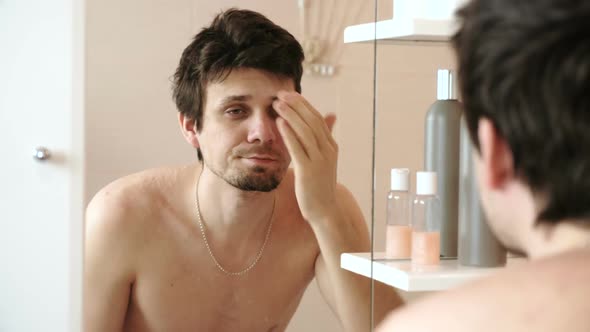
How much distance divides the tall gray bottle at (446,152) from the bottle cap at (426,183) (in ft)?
0.05

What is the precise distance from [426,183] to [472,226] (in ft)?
0.25

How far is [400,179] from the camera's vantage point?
43.5 inches

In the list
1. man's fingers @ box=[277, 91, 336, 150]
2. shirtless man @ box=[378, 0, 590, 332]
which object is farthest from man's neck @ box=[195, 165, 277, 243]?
shirtless man @ box=[378, 0, 590, 332]

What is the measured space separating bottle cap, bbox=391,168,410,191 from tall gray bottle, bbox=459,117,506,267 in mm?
78

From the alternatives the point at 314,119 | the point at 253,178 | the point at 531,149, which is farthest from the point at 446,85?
the point at 531,149

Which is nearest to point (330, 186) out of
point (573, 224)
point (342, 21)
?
point (342, 21)

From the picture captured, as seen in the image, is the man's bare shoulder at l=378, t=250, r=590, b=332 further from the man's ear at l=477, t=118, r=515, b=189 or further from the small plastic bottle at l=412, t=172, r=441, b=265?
the small plastic bottle at l=412, t=172, r=441, b=265

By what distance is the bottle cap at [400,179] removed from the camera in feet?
3.57

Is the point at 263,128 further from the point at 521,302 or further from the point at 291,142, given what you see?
the point at 521,302

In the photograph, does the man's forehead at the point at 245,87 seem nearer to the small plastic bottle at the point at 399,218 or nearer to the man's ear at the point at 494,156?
the small plastic bottle at the point at 399,218

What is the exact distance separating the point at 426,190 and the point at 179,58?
355mm

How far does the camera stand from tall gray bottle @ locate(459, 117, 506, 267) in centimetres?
103

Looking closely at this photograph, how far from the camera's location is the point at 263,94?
3.64 ft

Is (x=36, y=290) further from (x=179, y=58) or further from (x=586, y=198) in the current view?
(x=586, y=198)
